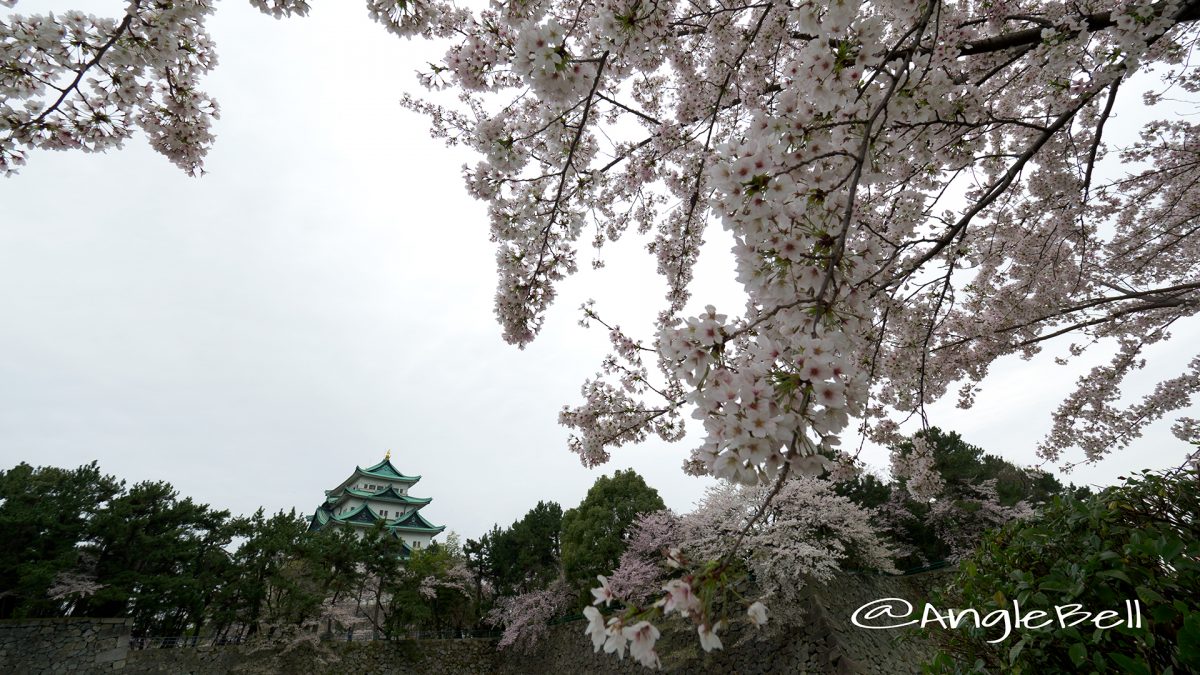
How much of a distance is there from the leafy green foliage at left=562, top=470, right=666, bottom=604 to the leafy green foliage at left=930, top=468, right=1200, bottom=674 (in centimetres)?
1380

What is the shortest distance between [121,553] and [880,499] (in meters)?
22.5

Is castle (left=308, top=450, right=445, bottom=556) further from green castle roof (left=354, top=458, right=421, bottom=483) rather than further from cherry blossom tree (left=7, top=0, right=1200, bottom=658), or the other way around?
cherry blossom tree (left=7, top=0, right=1200, bottom=658)

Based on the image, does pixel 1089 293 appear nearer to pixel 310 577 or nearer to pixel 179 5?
pixel 179 5

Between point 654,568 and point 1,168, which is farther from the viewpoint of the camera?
point 654,568

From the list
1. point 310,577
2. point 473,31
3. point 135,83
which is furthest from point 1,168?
point 310,577

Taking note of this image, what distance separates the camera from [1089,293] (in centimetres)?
577

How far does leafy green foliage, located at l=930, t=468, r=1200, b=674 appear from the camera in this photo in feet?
4.65

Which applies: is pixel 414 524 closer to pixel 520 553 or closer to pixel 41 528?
pixel 520 553

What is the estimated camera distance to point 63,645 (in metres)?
10.7

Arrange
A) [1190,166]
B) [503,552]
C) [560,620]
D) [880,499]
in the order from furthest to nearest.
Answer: [503,552], [880,499], [560,620], [1190,166]

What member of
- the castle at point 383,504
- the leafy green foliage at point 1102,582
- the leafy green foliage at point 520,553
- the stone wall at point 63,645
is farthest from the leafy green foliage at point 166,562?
the leafy green foliage at point 1102,582

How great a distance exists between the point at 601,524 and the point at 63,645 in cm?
1299

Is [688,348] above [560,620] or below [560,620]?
above

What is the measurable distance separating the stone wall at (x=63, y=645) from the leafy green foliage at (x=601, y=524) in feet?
37.0
